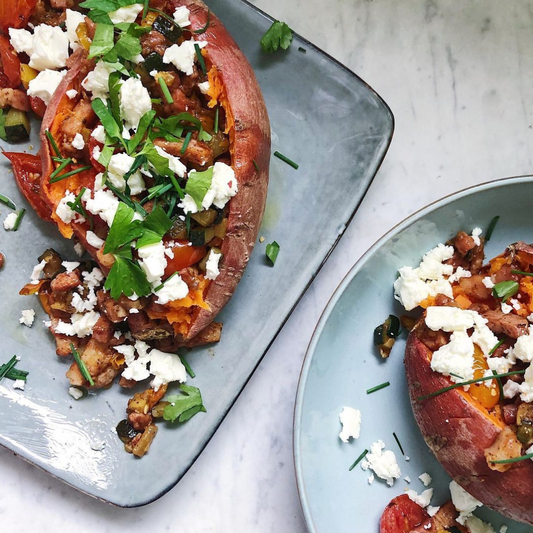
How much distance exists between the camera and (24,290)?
87.5 inches

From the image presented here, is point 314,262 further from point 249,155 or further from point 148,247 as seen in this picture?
point 148,247

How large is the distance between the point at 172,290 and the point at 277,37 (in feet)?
3.07

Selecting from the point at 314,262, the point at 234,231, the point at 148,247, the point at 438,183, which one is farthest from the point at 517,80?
the point at 148,247

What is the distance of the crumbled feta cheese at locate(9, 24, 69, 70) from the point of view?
2.02m

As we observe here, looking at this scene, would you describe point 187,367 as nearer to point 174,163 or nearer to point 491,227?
point 174,163

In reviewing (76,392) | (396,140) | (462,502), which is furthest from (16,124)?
(462,502)

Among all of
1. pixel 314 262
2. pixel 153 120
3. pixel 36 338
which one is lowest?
pixel 36 338

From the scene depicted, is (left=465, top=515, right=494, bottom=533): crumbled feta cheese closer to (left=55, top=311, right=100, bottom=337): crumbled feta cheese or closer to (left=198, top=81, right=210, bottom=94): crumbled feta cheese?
(left=55, top=311, right=100, bottom=337): crumbled feta cheese

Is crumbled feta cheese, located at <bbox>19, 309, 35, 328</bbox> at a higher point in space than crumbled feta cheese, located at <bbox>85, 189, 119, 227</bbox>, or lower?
lower

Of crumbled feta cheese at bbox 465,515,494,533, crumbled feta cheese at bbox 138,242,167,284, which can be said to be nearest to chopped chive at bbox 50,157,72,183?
crumbled feta cheese at bbox 138,242,167,284

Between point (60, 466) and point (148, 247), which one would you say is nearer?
point (148, 247)

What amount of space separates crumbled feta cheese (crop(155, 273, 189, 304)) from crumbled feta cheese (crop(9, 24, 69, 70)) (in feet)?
2.53

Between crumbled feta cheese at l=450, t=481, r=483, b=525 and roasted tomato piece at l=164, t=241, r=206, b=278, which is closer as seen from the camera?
roasted tomato piece at l=164, t=241, r=206, b=278

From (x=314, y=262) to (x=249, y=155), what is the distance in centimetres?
48
